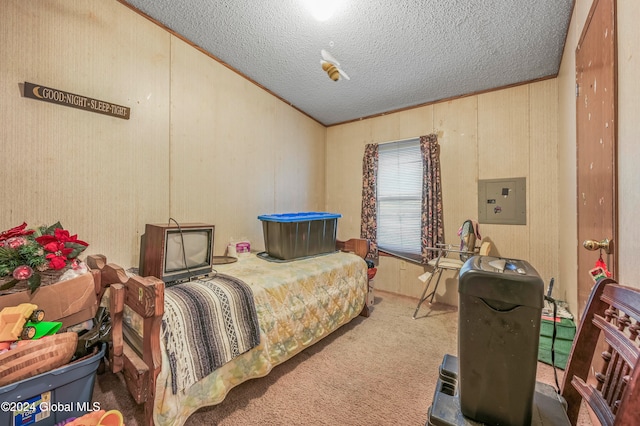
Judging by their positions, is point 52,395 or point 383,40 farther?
point 383,40

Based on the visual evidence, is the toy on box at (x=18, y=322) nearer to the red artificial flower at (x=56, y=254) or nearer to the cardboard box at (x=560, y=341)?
the red artificial flower at (x=56, y=254)

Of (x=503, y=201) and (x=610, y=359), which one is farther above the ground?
(x=503, y=201)

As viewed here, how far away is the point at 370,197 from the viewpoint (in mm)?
3600

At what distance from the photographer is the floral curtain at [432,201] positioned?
10.1ft

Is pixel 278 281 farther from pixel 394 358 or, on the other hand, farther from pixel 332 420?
pixel 394 358

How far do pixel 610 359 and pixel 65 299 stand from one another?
6.85 ft

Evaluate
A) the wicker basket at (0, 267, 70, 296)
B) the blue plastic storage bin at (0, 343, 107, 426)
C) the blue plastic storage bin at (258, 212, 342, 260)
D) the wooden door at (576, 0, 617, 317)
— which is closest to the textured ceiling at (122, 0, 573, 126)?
the wooden door at (576, 0, 617, 317)

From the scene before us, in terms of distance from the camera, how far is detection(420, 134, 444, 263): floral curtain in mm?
3086

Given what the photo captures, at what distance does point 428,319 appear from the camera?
105 inches

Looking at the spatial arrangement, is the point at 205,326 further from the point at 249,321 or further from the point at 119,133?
the point at 119,133

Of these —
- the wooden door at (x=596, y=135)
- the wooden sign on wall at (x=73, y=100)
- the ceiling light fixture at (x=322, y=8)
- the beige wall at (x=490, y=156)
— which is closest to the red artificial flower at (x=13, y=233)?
the wooden sign on wall at (x=73, y=100)

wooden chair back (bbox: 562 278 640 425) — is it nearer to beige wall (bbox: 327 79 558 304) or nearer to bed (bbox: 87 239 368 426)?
bed (bbox: 87 239 368 426)

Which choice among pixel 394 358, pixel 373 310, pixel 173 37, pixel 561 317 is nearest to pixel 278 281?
pixel 394 358

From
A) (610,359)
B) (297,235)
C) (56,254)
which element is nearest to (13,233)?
(56,254)
